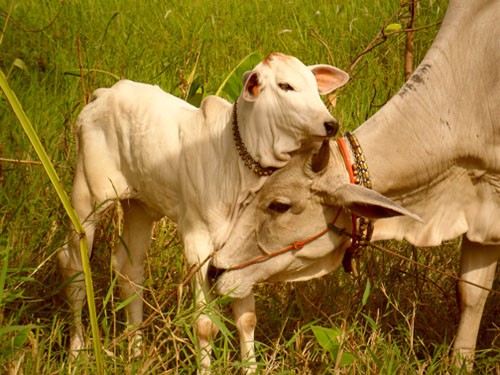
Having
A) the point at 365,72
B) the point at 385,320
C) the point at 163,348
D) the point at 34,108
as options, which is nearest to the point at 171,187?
the point at 163,348

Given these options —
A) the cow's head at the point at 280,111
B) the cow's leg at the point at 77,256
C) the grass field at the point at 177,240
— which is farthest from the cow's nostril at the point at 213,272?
the cow's leg at the point at 77,256

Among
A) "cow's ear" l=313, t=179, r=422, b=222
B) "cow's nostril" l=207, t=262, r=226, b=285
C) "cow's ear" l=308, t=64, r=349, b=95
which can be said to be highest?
"cow's ear" l=308, t=64, r=349, b=95

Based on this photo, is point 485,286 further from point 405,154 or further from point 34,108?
point 34,108

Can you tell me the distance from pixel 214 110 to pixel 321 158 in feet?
1.67

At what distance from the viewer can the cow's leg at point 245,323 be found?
352cm

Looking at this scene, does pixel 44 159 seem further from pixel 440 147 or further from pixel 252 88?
pixel 440 147

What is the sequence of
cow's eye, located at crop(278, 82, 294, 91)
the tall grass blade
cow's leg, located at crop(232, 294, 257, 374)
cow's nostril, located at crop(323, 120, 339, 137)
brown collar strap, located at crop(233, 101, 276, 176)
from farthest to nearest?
cow's leg, located at crop(232, 294, 257, 374), brown collar strap, located at crop(233, 101, 276, 176), cow's eye, located at crop(278, 82, 294, 91), cow's nostril, located at crop(323, 120, 339, 137), the tall grass blade

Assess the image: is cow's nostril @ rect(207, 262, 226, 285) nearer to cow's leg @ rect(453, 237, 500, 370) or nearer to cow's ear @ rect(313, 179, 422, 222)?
cow's ear @ rect(313, 179, 422, 222)

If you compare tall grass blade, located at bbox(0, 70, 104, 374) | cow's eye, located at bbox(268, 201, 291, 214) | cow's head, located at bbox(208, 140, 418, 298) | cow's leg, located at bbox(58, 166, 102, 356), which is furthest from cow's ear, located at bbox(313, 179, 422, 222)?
tall grass blade, located at bbox(0, 70, 104, 374)

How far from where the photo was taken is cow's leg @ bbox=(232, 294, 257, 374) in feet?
11.5

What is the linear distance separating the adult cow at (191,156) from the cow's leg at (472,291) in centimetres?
81

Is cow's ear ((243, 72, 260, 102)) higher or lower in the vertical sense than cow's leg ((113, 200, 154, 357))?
higher

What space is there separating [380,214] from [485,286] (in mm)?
764

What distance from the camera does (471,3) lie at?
361cm
